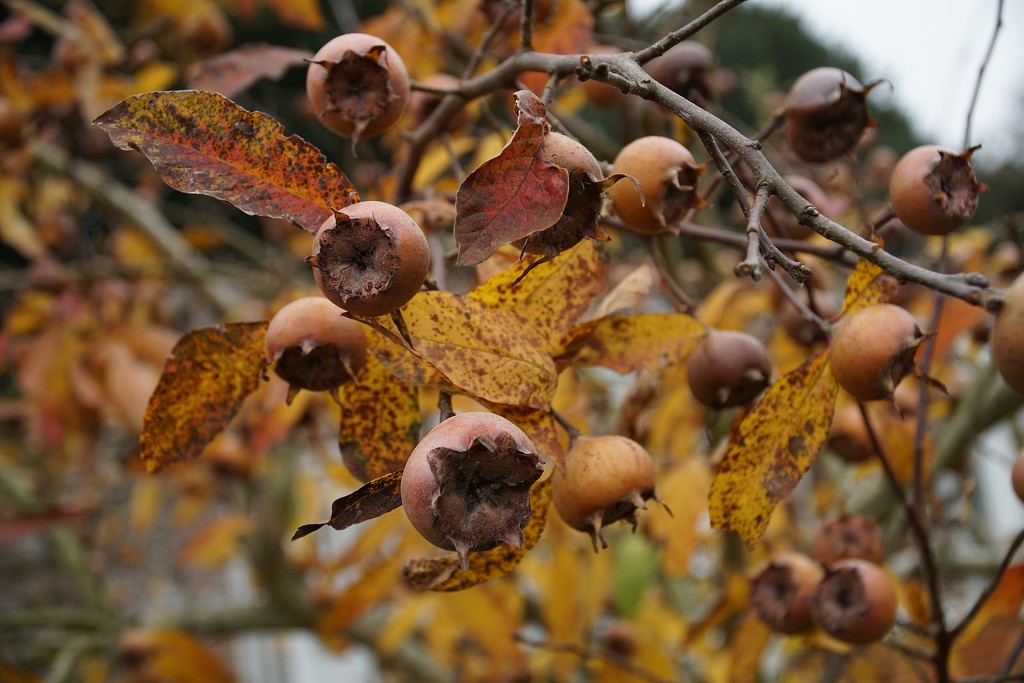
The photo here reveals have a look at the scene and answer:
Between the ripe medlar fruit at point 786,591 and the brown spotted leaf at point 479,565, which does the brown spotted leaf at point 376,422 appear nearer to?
the brown spotted leaf at point 479,565

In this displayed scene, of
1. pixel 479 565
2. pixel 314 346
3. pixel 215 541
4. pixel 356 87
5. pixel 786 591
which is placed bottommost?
pixel 215 541

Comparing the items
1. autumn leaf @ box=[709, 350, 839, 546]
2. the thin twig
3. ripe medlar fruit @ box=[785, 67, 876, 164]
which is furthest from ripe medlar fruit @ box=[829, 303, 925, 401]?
the thin twig

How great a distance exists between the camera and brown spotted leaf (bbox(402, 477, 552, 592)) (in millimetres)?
538

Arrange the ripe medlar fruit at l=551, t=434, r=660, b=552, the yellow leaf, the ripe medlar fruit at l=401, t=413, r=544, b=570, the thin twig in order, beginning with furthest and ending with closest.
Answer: the yellow leaf < the thin twig < the ripe medlar fruit at l=551, t=434, r=660, b=552 < the ripe medlar fruit at l=401, t=413, r=544, b=570

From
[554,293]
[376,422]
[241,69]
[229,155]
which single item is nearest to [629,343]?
[554,293]

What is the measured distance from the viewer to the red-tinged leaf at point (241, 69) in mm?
794

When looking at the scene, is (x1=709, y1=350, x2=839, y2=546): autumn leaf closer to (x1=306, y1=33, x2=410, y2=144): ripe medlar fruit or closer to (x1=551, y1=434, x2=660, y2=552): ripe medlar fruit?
(x1=551, y1=434, x2=660, y2=552): ripe medlar fruit

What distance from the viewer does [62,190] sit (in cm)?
253

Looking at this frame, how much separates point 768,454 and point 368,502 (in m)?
0.27

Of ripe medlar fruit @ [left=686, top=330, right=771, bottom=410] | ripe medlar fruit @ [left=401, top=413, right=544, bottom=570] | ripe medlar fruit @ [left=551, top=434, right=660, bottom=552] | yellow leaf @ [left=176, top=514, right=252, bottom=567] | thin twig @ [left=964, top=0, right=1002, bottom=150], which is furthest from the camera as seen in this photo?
yellow leaf @ [left=176, top=514, right=252, bottom=567]

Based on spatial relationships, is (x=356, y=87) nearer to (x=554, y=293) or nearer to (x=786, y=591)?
(x=554, y=293)

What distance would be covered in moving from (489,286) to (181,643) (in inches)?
61.0

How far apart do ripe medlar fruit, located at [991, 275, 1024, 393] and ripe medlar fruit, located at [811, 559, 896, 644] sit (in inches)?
13.7

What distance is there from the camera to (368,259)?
0.47 meters
